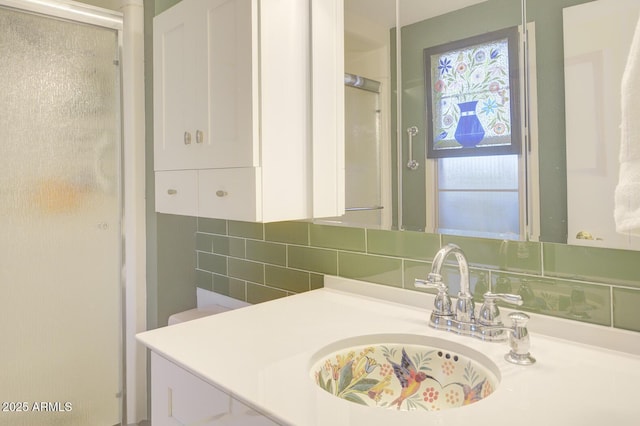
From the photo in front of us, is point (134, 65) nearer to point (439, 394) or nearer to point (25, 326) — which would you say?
point (25, 326)

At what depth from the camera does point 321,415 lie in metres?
0.63

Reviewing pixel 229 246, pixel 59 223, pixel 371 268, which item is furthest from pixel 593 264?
pixel 59 223

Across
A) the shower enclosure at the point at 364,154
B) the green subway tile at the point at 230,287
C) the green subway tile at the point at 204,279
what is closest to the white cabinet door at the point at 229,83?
the shower enclosure at the point at 364,154

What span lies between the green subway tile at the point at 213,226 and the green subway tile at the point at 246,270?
0.14 metres

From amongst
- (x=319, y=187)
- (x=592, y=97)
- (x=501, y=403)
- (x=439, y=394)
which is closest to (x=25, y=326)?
(x=319, y=187)

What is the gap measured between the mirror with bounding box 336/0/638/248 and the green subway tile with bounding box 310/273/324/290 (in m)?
0.22

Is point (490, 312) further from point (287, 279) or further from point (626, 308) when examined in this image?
point (287, 279)

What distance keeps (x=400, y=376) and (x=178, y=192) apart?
0.87m

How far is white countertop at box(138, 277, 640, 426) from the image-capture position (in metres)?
0.63

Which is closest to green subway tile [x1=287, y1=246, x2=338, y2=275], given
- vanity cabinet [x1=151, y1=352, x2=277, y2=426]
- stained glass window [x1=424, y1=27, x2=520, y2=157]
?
stained glass window [x1=424, y1=27, x2=520, y2=157]

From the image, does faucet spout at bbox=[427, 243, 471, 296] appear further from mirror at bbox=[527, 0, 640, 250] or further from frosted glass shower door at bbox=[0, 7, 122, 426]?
frosted glass shower door at bbox=[0, 7, 122, 426]

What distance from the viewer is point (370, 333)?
979 mm

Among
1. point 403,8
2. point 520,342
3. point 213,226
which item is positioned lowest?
point 520,342

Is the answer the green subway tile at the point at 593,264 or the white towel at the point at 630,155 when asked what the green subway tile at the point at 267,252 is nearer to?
the green subway tile at the point at 593,264
